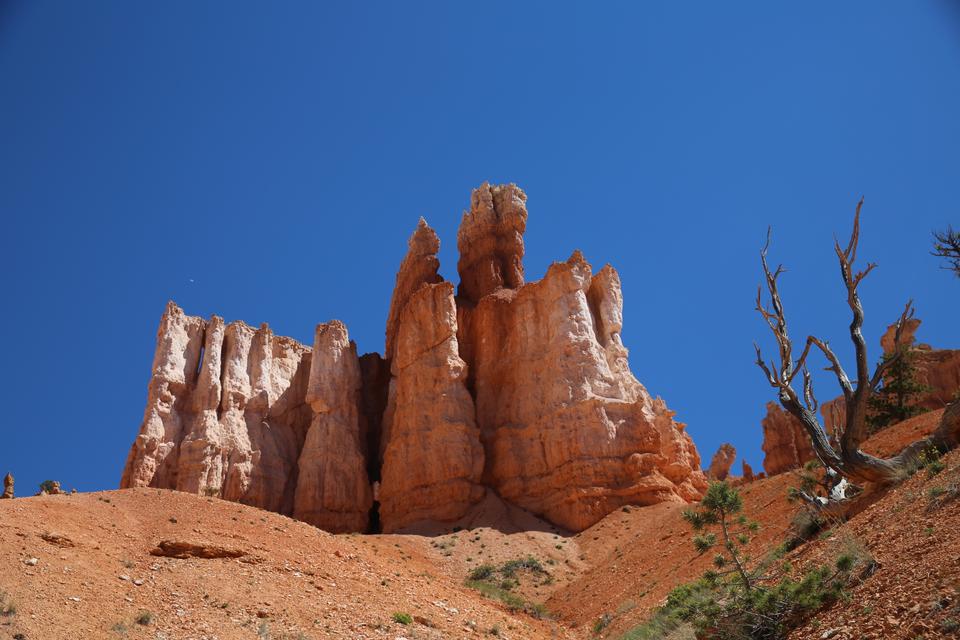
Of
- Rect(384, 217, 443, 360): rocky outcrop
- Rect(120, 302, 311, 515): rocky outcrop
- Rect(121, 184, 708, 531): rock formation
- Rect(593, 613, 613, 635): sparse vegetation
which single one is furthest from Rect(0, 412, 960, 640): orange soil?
Rect(384, 217, 443, 360): rocky outcrop

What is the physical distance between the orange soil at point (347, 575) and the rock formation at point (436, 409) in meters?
8.20

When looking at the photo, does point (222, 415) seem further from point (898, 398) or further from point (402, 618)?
point (898, 398)

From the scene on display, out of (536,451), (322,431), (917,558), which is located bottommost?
(917,558)

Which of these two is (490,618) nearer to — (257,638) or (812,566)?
(257,638)

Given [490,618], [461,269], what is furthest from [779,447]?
[490,618]

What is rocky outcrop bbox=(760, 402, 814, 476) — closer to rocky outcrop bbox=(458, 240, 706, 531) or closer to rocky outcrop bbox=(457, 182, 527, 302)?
rocky outcrop bbox=(458, 240, 706, 531)

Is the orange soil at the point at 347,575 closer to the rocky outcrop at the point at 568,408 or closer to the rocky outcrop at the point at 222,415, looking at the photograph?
the rocky outcrop at the point at 568,408

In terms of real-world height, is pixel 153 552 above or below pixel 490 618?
above

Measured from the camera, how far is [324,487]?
48406 mm

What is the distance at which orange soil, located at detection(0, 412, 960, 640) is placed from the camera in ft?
42.3

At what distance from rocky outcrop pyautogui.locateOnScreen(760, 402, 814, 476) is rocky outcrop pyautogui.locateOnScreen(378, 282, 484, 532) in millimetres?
21500

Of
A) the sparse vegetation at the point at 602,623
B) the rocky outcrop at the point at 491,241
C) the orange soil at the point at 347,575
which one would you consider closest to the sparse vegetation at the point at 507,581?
the orange soil at the point at 347,575

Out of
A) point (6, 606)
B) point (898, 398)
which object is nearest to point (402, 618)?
point (6, 606)

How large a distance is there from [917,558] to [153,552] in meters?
19.3
